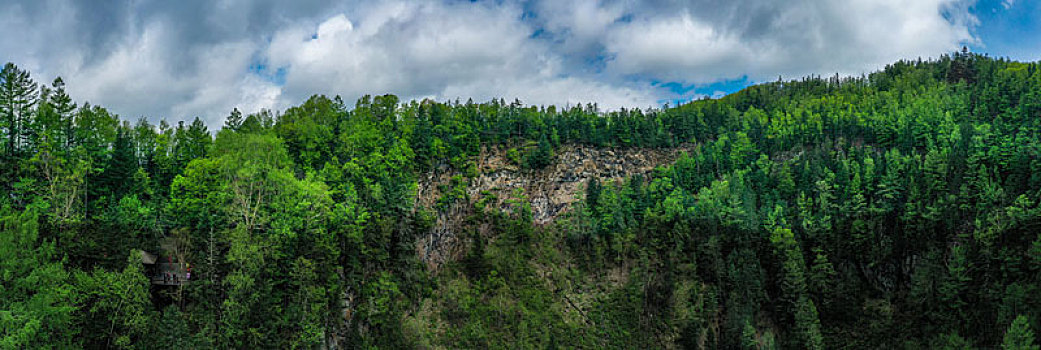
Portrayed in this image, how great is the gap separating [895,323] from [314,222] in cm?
6256

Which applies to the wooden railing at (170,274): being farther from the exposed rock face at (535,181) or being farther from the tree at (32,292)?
the exposed rock face at (535,181)

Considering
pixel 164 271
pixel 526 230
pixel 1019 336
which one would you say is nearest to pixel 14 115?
pixel 164 271

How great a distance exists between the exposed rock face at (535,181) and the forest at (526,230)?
1.27m

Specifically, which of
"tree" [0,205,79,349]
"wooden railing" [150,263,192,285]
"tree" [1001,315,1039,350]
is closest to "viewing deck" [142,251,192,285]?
"wooden railing" [150,263,192,285]

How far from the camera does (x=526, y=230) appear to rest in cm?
8488

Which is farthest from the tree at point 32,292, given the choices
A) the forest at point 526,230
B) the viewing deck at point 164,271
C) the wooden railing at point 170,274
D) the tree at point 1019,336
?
the tree at point 1019,336

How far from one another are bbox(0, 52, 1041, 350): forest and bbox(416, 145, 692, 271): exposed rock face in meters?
1.27

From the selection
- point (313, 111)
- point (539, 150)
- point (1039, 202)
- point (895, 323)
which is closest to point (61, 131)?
point (313, 111)

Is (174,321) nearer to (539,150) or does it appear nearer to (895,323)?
(539,150)

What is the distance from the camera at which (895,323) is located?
251ft

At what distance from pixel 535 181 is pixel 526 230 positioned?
1018 centimetres

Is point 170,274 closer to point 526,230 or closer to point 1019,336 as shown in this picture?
point 526,230

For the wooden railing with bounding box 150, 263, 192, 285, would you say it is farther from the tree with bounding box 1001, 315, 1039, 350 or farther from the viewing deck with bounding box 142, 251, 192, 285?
the tree with bounding box 1001, 315, 1039, 350

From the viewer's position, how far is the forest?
5069 cm
